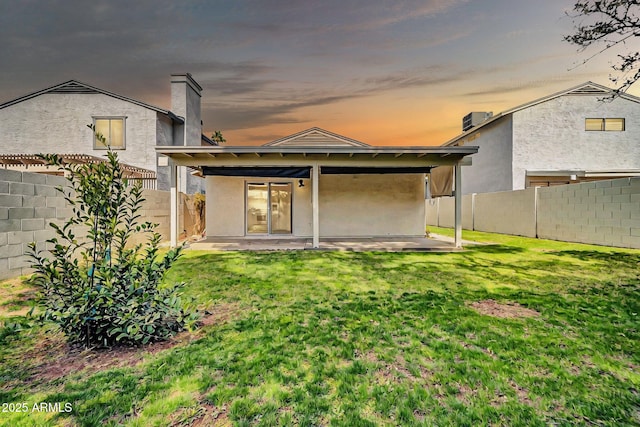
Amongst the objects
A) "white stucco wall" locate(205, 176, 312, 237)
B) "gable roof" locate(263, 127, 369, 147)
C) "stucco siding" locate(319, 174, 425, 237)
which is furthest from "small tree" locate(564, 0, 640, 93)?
"white stucco wall" locate(205, 176, 312, 237)

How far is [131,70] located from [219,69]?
14.6ft

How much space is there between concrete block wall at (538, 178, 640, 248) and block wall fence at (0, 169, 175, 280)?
14091 mm

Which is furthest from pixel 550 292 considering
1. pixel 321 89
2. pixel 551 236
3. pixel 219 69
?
pixel 219 69

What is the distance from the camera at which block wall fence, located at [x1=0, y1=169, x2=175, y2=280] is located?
526 cm

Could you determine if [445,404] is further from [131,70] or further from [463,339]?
[131,70]

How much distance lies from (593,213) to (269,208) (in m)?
11.1

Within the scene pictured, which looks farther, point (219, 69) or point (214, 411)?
point (219, 69)

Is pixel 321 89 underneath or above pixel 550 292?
above

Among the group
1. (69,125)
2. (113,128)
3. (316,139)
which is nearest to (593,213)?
(316,139)

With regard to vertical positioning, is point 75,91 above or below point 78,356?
above

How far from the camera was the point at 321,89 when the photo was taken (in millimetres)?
14539

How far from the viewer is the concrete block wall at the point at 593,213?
8.77 m

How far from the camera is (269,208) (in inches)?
488

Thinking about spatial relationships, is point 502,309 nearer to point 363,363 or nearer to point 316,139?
point 363,363
